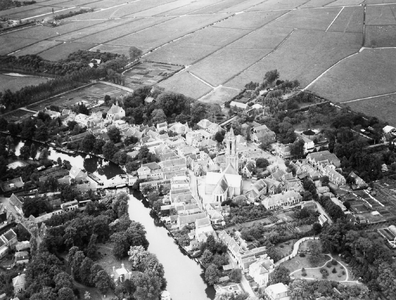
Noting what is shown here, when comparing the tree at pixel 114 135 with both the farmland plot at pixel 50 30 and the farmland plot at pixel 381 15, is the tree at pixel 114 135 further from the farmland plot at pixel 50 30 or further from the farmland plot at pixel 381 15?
the farmland plot at pixel 381 15

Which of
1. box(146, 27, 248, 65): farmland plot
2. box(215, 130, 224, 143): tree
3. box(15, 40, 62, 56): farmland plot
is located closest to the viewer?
box(215, 130, 224, 143): tree

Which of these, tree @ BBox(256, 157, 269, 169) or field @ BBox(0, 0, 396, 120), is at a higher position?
field @ BBox(0, 0, 396, 120)

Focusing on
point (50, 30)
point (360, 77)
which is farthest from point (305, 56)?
point (50, 30)

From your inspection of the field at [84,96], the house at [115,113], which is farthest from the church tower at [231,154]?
the field at [84,96]

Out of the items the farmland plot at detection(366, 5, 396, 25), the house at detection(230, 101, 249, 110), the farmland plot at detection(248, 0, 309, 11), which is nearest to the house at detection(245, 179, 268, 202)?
the house at detection(230, 101, 249, 110)

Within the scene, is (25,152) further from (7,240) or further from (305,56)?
(305,56)

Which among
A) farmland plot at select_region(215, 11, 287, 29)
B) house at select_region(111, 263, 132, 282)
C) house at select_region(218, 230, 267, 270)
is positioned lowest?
house at select_region(218, 230, 267, 270)

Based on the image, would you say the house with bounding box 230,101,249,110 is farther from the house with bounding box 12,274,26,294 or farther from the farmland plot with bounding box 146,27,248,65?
the house with bounding box 12,274,26,294
